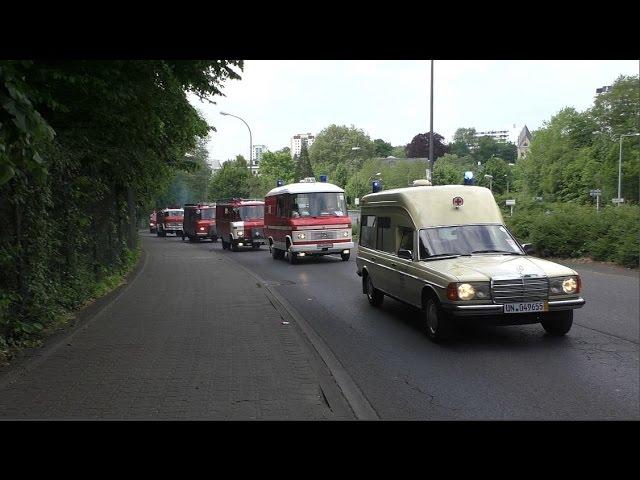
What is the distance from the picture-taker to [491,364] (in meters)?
6.98

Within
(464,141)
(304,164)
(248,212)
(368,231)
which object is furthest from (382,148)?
(368,231)

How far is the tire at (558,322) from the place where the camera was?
816 centimetres

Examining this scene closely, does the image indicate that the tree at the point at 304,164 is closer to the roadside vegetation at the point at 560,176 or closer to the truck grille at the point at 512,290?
the roadside vegetation at the point at 560,176

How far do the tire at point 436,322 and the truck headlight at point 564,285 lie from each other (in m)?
1.35

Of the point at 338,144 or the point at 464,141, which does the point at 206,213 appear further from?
the point at 464,141

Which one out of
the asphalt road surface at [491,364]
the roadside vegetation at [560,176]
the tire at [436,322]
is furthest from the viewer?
the roadside vegetation at [560,176]

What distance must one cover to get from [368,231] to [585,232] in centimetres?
1011

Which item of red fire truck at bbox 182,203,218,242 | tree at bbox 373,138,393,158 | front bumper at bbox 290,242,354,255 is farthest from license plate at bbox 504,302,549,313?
tree at bbox 373,138,393,158

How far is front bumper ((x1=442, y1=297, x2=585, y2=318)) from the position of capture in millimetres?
7598

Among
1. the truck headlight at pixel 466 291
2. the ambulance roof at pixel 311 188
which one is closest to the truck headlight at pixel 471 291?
the truck headlight at pixel 466 291
